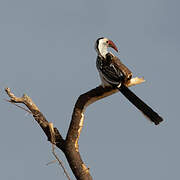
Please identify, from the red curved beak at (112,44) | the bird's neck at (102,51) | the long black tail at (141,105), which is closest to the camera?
the long black tail at (141,105)

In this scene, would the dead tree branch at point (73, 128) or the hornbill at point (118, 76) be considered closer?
the dead tree branch at point (73, 128)

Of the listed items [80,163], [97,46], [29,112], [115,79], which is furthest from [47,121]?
[97,46]

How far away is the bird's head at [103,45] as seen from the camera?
6508 mm

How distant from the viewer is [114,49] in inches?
268

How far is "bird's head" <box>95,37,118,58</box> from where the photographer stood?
651 centimetres

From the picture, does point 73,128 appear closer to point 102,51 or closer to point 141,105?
point 141,105

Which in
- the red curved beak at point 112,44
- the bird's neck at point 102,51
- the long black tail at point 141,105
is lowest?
the long black tail at point 141,105

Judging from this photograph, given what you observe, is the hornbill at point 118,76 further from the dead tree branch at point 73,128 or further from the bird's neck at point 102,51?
the dead tree branch at point 73,128

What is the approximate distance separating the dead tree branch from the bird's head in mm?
966

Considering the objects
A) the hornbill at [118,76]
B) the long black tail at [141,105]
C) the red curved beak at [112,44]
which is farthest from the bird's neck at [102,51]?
the long black tail at [141,105]

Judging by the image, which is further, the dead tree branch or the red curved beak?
the red curved beak

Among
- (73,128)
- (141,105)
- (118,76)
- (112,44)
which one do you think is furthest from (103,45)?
(73,128)

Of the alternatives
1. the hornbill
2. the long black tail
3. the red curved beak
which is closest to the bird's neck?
the hornbill

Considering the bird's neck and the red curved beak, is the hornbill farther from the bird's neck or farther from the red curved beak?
the red curved beak
